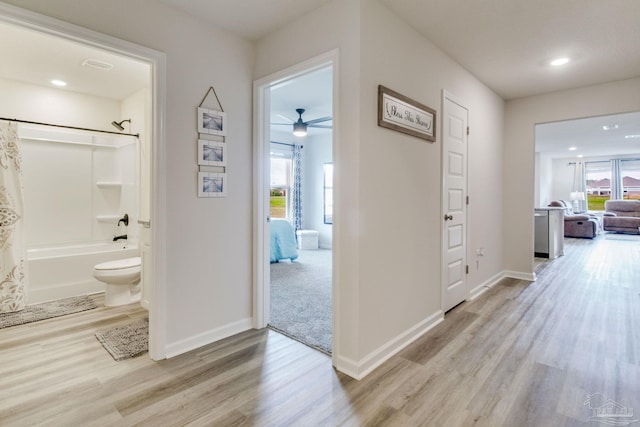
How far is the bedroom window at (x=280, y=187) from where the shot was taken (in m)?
7.26

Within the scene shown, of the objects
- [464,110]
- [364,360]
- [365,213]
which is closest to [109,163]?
[365,213]

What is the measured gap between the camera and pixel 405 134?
2537 mm

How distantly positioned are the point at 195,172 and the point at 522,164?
4.30 meters

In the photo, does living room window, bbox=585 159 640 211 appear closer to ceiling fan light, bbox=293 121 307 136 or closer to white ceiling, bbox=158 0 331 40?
ceiling fan light, bbox=293 121 307 136

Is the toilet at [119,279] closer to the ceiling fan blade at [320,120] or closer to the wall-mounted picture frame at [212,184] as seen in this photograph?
the wall-mounted picture frame at [212,184]

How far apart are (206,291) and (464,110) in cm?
311

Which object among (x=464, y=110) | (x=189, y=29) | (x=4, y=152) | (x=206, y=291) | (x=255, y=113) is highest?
(x=189, y=29)

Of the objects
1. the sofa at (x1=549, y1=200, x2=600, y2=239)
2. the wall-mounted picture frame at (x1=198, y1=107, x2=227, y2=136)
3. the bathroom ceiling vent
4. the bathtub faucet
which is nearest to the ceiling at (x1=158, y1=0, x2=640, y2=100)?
the wall-mounted picture frame at (x1=198, y1=107, x2=227, y2=136)

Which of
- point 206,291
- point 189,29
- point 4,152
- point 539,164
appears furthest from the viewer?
point 539,164

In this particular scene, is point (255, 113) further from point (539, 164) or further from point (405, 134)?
point (539, 164)

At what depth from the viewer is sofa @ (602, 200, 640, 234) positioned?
370 inches

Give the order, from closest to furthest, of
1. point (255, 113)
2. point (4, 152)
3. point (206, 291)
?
point (206, 291) → point (255, 113) → point (4, 152)

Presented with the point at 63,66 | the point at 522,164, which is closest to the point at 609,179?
the point at 522,164

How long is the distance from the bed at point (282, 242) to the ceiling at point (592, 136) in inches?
165
